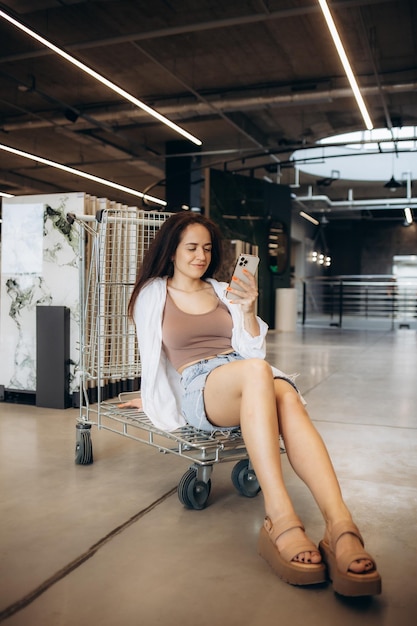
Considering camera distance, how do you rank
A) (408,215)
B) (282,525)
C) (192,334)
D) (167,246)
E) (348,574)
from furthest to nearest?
(408,215), (167,246), (192,334), (282,525), (348,574)

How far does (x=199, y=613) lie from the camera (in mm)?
1302

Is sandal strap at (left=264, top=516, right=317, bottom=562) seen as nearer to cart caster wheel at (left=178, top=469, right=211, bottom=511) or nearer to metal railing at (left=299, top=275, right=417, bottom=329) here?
cart caster wheel at (left=178, top=469, right=211, bottom=511)

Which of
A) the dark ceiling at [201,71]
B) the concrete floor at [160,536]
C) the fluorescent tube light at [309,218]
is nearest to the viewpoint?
the concrete floor at [160,536]

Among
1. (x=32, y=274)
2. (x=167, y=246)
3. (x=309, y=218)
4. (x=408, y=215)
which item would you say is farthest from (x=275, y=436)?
(x=408, y=215)

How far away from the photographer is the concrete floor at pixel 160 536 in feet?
4.33

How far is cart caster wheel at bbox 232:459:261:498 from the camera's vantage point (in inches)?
83.1

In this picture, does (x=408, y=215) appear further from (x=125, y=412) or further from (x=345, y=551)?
(x=345, y=551)

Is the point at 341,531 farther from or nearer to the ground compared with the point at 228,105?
nearer to the ground

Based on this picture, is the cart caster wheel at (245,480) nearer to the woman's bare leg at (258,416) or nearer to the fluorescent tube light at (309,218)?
the woman's bare leg at (258,416)

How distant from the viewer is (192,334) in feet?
6.80

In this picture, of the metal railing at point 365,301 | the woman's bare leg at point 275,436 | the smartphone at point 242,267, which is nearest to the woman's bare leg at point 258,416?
the woman's bare leg at point 275,436

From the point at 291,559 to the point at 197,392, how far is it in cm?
64

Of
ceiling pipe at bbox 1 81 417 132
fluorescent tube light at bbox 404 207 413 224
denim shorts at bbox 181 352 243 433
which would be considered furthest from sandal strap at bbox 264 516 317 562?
fluorescent tube light at bbox 404 207 413 224

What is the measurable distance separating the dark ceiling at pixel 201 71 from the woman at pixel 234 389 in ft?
14.7
